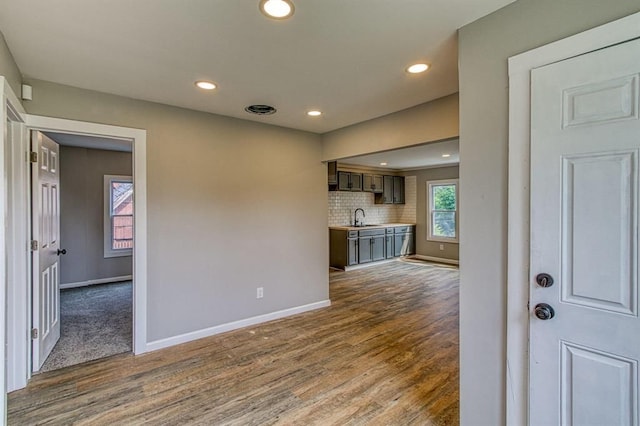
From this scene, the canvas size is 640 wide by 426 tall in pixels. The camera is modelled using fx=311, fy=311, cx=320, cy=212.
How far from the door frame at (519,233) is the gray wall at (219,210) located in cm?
273

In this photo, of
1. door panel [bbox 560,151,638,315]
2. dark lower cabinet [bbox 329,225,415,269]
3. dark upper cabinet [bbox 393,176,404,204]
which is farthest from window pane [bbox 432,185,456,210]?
door panel [bbox 560,151,638,315]

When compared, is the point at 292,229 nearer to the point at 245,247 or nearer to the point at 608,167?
the point at 245,247

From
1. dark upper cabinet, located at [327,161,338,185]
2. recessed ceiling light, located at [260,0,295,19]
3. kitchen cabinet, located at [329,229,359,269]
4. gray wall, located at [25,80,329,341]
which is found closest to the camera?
recessed ceiling light, located at [260,0,295,19]

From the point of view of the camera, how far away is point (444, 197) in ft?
25.5

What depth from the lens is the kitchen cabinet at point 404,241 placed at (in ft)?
25.6

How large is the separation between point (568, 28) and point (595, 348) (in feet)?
4.49

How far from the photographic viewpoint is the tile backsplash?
7363mm

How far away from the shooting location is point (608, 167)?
1244mm

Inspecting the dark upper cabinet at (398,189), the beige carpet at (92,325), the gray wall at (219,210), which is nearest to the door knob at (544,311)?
the gray wall at (219,210)

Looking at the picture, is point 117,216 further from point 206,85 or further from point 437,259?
point 437,259

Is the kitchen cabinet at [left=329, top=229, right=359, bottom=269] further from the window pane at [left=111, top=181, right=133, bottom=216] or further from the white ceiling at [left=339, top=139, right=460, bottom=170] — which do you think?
the window pane at [left=111, top=181, right=133, bottom=216]

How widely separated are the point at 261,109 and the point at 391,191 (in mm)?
5600

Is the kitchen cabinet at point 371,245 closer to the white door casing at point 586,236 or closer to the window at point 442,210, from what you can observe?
the window at point 442,210

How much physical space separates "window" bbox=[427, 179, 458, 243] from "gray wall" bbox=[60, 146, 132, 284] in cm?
689
